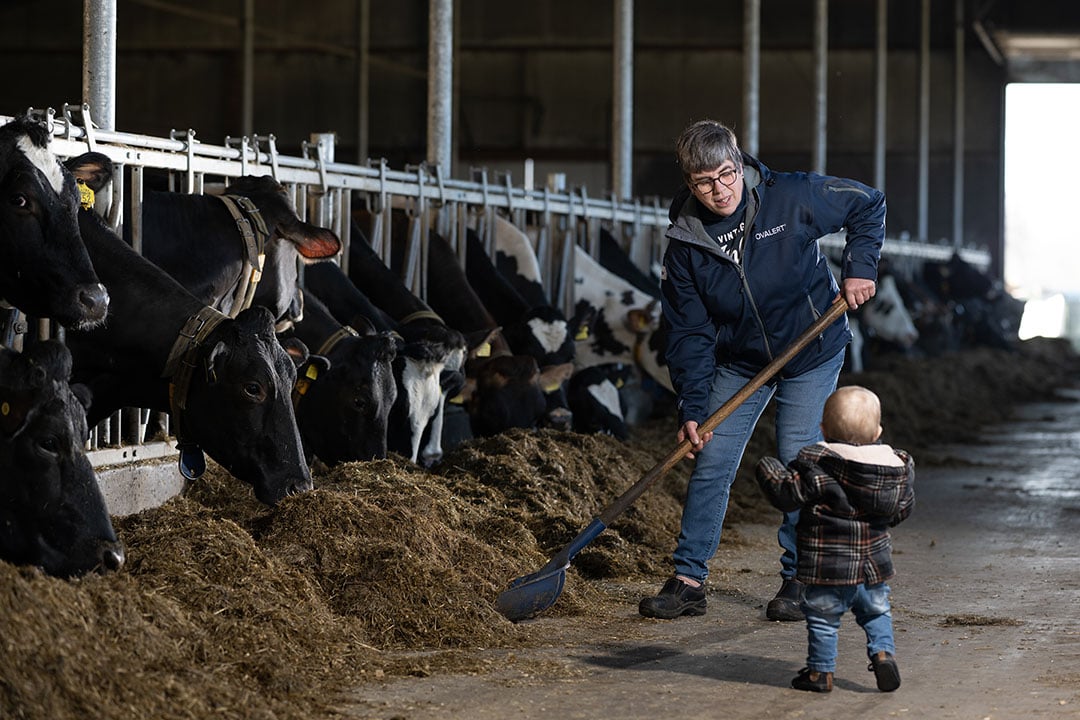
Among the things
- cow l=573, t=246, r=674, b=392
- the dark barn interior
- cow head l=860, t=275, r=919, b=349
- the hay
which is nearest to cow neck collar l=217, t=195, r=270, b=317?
the hay

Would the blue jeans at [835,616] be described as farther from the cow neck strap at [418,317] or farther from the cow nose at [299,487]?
the cow neck strap at [418,317]

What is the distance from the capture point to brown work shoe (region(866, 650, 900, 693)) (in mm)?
4434

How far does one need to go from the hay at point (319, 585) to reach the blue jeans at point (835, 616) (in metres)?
0.94

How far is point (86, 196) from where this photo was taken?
5.67 meters

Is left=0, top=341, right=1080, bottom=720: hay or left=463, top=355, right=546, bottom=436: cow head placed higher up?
left=463, top=355, right=546, bottom=436: cow head

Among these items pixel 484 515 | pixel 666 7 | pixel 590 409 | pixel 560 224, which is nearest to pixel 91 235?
pixel 484 515

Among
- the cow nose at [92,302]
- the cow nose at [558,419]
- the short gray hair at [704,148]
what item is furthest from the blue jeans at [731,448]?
the cow nose at [558,419]

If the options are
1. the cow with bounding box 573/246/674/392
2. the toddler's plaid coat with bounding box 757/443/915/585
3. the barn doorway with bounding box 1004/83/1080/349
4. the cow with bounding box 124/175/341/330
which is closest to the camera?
the toddler's plaid coat with bounding box 757/443/915/585

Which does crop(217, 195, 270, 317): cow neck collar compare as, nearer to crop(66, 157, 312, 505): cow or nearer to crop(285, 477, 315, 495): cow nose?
crop(66, 157, 312, 505): cow

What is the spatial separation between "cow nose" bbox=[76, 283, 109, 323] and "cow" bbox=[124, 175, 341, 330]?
142 centimetres

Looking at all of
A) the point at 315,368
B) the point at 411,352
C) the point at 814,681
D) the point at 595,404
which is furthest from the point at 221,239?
the point at 595,404

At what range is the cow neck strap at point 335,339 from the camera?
22.7 feet

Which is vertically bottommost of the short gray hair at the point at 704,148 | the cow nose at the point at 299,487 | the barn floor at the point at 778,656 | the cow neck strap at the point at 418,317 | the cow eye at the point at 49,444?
the barn floor at the point at 778,656

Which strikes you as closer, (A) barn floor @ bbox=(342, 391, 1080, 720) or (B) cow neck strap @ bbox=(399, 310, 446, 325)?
(A) barn floor @ bbox=(342, 391, 1080, 720)
